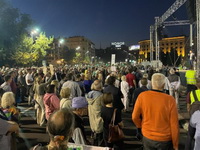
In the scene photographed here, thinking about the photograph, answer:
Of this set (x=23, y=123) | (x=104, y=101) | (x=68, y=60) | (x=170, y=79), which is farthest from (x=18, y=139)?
(x=68, y=60)

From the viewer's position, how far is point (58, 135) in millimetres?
1892

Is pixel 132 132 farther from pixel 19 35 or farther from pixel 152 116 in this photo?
pixel 19 35

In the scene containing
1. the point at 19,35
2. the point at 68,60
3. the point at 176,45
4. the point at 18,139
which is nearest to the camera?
the point at 18,139

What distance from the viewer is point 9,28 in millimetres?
34125

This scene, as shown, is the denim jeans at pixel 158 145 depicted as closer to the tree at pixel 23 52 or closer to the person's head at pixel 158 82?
the person's head at pixel 158 82

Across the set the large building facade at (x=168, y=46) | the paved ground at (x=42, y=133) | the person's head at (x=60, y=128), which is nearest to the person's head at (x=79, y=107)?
the person's head at (x=60, y=128)

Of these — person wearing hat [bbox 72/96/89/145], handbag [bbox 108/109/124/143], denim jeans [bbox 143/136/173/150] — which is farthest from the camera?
handbag [bbox 108/109/124/143]

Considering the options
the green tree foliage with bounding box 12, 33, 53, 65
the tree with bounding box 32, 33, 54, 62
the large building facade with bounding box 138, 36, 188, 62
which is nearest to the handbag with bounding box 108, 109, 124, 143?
the green tree foliage with bounding box 12, 33, 53, 65

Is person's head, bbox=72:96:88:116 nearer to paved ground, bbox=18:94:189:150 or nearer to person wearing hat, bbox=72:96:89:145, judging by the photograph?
person wearing hat, bbox=72:96:89:145

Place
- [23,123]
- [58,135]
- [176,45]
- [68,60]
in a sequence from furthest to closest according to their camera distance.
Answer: [176,45] → [68,60] → [23,123] → [58,135]

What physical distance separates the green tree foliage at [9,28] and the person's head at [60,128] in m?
34.4

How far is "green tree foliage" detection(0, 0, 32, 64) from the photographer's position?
3288cm

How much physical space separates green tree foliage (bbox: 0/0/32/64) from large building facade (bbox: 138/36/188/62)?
102 meters

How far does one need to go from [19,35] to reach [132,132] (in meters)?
34.3
